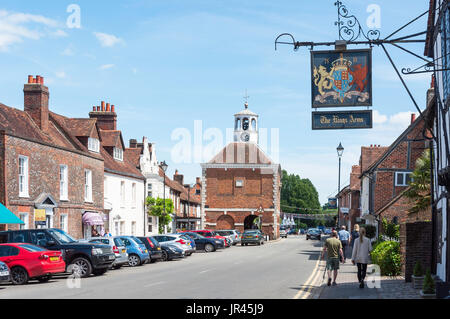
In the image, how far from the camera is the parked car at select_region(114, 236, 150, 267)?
2931cm

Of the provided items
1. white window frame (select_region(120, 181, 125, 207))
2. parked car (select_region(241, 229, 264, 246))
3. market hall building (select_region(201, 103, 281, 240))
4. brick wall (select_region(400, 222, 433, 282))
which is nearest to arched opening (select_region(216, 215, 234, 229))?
market hall building (select_region(201, 103, 281, 240))

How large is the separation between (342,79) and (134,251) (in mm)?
17360

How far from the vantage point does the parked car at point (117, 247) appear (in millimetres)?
26562

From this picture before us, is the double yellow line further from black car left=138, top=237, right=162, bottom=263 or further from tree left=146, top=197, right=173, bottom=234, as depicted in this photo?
tree left=146, top=197, right=173, bottom=234

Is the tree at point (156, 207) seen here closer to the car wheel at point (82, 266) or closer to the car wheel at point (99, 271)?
the car wheel at point (99, 271)

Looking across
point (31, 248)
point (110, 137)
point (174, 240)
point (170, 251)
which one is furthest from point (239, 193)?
point (31, 248)

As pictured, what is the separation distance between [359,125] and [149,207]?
39.5 metres

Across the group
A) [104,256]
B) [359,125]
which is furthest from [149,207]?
[359,125]

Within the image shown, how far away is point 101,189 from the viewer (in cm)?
4231

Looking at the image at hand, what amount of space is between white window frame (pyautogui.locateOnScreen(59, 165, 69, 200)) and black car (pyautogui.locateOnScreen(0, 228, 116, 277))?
43.6 feet

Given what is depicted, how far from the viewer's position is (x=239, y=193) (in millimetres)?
77500

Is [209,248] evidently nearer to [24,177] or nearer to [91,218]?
[91,218]
